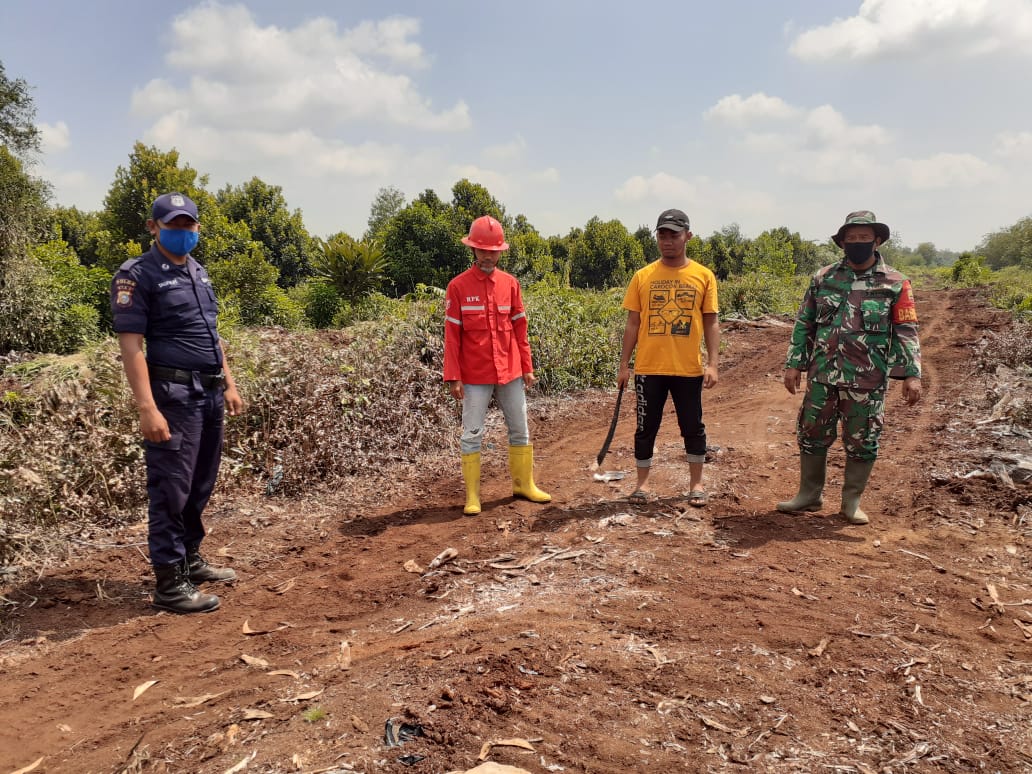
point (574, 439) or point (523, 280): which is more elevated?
point (523, 280)

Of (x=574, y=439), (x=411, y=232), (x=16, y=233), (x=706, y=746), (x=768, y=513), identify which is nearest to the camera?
(x=706, y=746)

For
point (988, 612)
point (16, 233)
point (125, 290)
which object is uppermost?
point (16, 233)

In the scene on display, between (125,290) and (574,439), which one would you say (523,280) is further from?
(125,290)

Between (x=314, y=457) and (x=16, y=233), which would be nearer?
(x=314, y=457)

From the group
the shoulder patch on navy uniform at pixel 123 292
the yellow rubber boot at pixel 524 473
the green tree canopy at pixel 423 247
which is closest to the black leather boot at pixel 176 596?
the shoulder patch on navy uniform at pixel 123 292

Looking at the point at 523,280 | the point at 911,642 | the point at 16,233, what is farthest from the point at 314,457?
the point at 16,233

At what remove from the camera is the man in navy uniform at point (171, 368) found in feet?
10.2

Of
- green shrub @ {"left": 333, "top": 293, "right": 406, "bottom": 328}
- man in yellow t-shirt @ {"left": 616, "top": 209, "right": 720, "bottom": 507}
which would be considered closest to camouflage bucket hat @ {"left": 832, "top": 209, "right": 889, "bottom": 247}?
man in yellow t-shirt @ {"left": 616, "top": 209, "right": 720, "bottom": 507}

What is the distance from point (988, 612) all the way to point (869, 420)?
48.3 inches

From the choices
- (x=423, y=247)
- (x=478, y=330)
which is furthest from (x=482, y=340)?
(x=423, y=247)

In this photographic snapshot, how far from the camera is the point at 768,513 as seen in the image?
14.5ft

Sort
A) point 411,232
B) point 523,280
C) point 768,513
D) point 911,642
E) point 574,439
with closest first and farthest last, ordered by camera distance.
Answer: point 911,642 → point 768,513 → point 574,439 → point 523,280 → point 411,232

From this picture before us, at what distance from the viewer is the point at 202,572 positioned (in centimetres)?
371

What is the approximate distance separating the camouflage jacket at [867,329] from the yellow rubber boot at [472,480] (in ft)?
7.34
